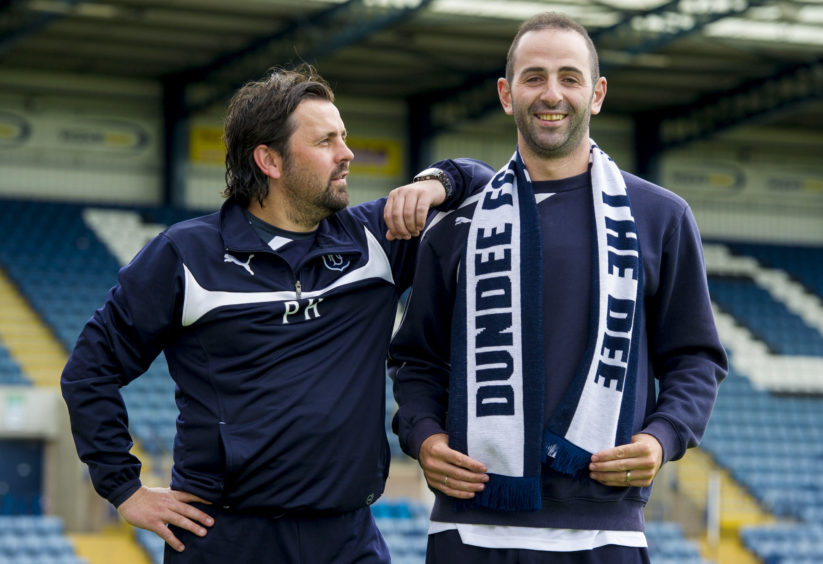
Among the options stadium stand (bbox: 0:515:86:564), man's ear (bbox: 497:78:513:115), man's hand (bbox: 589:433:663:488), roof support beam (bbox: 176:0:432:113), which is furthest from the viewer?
roof support beam (bbox: 176:0:432:113)

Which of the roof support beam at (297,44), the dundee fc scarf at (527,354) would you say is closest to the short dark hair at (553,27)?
the dundee fc scarf at (527,354)

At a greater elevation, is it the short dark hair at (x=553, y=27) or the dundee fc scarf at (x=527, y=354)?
the short dark hair at (x=553, y=27)

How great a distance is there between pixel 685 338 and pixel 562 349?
0.95ft

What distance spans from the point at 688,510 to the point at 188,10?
837 cm

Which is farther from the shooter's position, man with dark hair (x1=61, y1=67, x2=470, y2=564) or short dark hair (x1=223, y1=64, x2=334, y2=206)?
short dark hair (x1=223, y1=64, x2=334, y2=206)

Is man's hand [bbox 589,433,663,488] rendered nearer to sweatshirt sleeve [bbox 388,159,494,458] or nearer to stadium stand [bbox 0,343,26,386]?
sweatshirt sleeve [bbox 388,159,494,458]

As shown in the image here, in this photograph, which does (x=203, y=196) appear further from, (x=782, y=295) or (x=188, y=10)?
(x=782, y=295)

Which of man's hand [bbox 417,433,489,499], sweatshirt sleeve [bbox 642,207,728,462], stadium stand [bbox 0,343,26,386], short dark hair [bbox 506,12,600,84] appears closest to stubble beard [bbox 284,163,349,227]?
short dark hair [bbox 506,12,600,84]

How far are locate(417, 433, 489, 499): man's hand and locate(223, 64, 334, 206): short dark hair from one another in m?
0.81

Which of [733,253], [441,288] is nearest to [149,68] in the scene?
[733,253]

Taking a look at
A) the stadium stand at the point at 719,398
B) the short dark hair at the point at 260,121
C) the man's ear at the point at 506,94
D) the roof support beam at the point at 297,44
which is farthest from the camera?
the roof support beam at the point at 297,44

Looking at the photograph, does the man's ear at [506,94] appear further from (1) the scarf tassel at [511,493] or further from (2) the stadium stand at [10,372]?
(2) the stadium stand at [10,372]

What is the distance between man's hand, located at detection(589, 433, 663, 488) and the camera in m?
2.74

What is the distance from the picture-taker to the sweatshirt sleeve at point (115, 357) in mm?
3070
